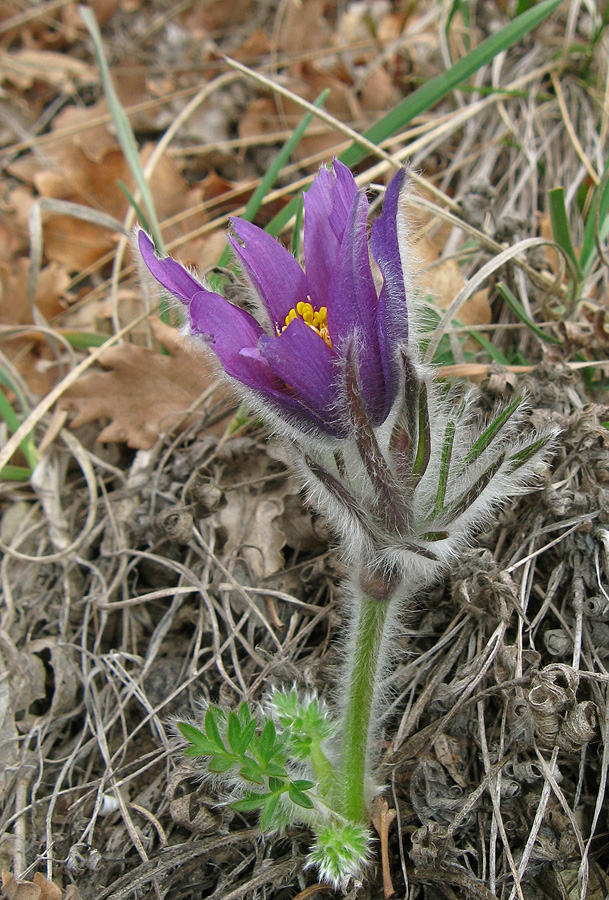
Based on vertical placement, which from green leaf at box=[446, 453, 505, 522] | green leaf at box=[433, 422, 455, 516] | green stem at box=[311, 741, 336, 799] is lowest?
green stem at box=[311, 741, 336, 799]

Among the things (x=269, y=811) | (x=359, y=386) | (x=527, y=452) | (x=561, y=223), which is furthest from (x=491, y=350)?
(x=269, y=811)

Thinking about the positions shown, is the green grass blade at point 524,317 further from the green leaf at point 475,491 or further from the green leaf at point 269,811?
the green leaf at point 269,811

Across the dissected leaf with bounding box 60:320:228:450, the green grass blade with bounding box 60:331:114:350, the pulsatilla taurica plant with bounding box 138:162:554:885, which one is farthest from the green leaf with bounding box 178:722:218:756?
the green grass blade with bounding box 60:331:114:350

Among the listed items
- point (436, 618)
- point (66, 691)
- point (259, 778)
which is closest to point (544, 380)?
point (436, 618)

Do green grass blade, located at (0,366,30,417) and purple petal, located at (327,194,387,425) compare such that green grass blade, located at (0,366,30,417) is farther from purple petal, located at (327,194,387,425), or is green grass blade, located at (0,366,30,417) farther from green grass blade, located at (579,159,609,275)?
green grass blade, located at (579,159,609,275)

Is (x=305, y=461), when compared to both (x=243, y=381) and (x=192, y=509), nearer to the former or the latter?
(x=243, y=381)
